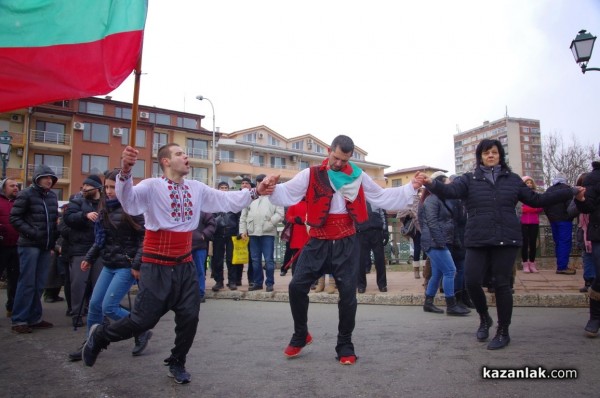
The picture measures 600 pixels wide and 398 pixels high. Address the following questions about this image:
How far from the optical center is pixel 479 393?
11.0 feet

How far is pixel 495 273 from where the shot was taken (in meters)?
4.91

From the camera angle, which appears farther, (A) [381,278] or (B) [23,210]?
(A) [381,278]

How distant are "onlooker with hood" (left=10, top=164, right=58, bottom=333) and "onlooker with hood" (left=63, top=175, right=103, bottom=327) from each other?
34 cm

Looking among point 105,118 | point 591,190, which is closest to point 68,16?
point 591,190

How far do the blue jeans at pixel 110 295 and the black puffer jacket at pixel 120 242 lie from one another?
0.10 m

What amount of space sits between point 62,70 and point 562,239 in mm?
9634

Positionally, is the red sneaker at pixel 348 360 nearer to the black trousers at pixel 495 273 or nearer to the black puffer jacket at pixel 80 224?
the black trousers at pixel 495 273

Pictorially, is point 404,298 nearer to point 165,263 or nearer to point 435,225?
point 435,225

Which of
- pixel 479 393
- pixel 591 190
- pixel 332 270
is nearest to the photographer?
pixel 479 393

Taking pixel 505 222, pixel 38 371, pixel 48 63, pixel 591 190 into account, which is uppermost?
pixel 48 63

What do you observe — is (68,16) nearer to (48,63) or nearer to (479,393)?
(48,63)

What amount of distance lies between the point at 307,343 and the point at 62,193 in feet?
151

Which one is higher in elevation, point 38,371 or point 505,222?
point 505,222

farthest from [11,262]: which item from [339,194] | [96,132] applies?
[96,132]
